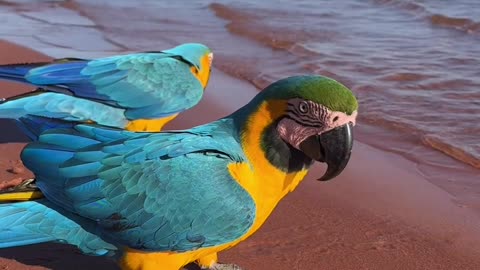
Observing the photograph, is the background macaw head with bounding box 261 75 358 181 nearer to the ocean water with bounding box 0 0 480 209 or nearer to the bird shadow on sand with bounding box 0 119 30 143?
the ocean water with bounding box 0 0 480 209

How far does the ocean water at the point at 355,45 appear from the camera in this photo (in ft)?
16.8

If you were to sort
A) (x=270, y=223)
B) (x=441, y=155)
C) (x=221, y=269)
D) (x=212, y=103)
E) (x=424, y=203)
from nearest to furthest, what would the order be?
(x=221, y=269)
(x=270, y=223)
(x=424, y=203)
(x=441, y=155)
(x=212, y=103)

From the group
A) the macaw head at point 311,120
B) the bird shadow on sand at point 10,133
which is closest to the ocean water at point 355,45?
the macaw head at point 311,120

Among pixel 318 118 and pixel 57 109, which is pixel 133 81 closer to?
pixel 57 109

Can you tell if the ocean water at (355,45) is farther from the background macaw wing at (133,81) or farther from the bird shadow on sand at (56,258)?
the bird shadow on sand at (56,258)

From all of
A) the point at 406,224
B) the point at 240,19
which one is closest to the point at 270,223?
the point at 406,224

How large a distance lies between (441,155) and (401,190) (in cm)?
71

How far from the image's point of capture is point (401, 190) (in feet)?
13.9

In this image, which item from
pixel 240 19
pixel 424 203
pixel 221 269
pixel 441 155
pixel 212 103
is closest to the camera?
pixel 221 269

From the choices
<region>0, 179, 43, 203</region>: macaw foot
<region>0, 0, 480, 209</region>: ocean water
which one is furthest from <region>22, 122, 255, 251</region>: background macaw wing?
<region>0, 0, 480, 209</region>: ocean water

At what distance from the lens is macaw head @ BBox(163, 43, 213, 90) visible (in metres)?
4.96

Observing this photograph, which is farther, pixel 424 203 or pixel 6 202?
pixel 424 203

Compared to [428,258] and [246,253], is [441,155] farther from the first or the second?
[246,253]

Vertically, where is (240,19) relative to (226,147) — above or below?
below
